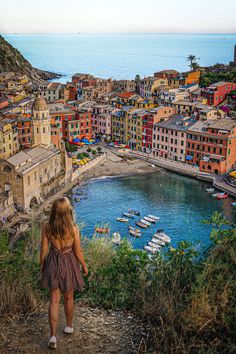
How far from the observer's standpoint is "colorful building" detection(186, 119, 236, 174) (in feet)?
110

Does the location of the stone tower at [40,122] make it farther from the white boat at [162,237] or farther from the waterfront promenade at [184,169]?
the white boat at [162,237]

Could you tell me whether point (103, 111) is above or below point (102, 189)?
above

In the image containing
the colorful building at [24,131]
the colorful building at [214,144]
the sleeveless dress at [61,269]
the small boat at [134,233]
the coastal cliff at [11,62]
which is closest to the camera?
the sleeveless dress at [61,269]

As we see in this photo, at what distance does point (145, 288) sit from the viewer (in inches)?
240

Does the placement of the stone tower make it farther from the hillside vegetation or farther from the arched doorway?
the hillside vegetation

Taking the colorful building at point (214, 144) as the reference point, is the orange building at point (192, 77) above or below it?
above

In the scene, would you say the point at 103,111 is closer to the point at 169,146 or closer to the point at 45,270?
the point at 169,146

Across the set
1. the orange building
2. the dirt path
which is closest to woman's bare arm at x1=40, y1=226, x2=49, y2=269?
the dirt path

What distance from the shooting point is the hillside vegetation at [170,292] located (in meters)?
4.74

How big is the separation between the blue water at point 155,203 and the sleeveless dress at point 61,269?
695 inches

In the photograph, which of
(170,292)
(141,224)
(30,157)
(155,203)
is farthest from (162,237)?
(170,292)

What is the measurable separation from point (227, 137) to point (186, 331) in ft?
97.7

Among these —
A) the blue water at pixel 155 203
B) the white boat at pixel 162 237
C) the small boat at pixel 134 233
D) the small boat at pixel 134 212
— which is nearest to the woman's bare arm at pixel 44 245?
the blue water at pixel 155 203

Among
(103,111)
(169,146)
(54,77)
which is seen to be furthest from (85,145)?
(54,77)
